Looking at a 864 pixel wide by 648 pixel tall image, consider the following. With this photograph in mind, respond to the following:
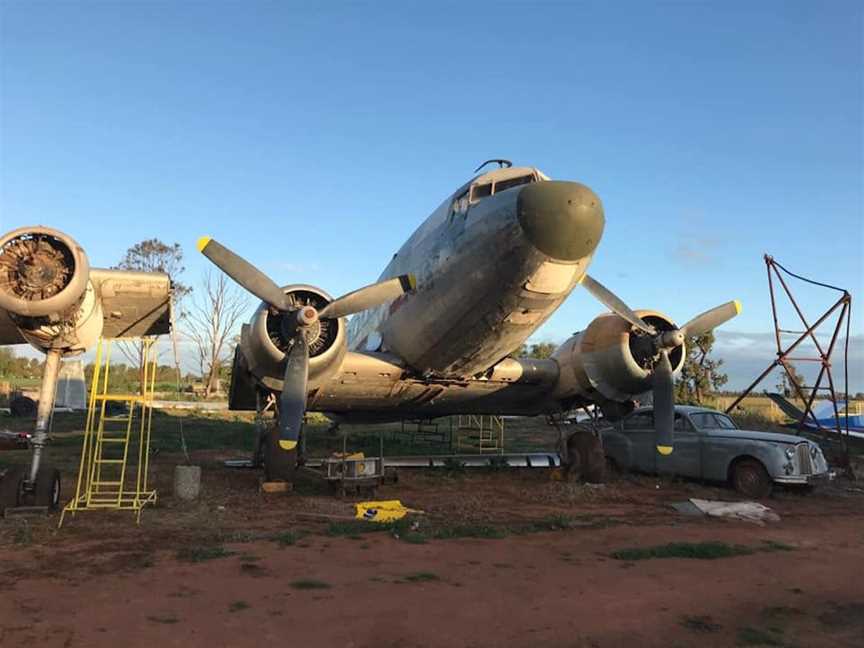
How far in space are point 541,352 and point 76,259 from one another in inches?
2137

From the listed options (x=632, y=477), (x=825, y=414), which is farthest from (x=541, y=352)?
(x=632, y=477)

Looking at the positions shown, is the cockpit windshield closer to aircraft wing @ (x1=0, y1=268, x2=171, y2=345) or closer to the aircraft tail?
aircraft wing @ (x1=0, y1=268, x2=171, y2=345)

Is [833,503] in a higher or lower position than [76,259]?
lower

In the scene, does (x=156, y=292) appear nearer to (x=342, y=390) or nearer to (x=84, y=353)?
(x=84, y=353)

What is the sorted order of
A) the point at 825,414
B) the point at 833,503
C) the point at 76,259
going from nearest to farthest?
the point at 76,259 → the point at 833,503 → the point at 825,414

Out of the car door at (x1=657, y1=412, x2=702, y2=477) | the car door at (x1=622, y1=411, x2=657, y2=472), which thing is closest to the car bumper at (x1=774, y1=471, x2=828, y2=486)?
the car door at (x1=657, y1=412, x2=702, y2=477)

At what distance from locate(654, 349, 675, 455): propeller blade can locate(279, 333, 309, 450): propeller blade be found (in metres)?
6.80

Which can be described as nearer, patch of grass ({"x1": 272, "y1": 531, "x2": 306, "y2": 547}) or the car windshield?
patch of grass ({"x1": 272, "y1": 531, "x2": 306, "y2": 547})

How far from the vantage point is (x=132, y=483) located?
39.4 ft

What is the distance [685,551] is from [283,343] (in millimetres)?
6803

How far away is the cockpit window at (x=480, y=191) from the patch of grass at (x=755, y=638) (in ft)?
25.2

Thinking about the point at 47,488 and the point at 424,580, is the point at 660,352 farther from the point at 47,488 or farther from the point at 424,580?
the point at 47,488

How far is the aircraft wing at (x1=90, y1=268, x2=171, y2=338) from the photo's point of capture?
979 centimetres

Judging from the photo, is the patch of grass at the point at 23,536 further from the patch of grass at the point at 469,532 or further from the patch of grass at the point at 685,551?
the patch of grass at the point at 685,551
